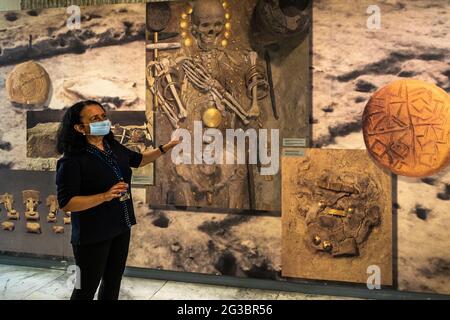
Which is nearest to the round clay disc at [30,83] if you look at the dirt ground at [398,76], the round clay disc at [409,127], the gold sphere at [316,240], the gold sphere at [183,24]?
the gold sphere at [183,24]

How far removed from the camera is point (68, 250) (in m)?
3.24

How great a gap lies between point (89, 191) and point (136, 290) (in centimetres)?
131

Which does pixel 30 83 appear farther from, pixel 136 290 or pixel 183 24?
pixel 136 290

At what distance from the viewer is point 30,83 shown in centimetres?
325

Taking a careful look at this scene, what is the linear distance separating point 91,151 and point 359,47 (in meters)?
1.82

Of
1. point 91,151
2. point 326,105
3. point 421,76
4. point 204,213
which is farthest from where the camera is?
point 204,213

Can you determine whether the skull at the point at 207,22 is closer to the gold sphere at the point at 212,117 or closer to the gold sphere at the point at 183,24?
the gold sphere at the point at 183,24

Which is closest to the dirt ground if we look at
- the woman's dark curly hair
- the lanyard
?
the lanyard

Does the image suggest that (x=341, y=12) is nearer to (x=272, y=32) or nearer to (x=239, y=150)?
(x=272, y=32)

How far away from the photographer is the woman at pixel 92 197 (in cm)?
176

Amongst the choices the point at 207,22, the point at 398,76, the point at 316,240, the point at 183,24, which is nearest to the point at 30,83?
the point at 183,24

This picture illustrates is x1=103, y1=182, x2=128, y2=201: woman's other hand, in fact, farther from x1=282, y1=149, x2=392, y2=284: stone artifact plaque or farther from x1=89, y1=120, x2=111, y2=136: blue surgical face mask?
x1=282, y1=149, x2=392, y2=284: stone artifact plaque

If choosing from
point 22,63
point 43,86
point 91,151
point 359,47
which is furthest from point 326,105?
point 22,63

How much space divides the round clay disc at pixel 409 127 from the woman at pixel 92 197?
1.63 meters
